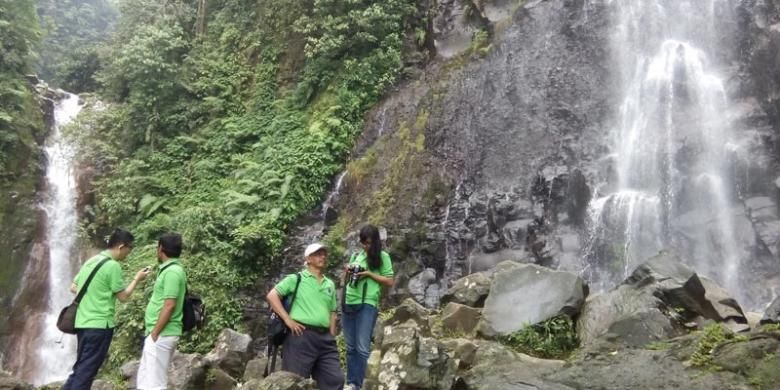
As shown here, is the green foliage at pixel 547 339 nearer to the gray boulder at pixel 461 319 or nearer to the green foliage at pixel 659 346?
the gray boulder at pixel 461 319

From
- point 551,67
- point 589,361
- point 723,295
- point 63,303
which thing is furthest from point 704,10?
point 63,303

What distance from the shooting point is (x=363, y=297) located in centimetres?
570

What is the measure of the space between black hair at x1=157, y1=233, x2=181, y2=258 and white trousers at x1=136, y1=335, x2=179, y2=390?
0.67 m

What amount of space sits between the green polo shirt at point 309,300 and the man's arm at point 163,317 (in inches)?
32.7

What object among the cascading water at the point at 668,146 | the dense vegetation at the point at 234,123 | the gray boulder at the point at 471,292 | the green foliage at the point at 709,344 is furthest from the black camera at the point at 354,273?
the dense vegetation at the point at 234,123

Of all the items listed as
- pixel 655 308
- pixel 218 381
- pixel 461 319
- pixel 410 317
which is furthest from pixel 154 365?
pixel 655 308

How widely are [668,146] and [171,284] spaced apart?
10.2 meters

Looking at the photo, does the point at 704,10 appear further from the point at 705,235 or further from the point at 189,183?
the point at 189,183

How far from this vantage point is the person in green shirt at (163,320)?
4.73m

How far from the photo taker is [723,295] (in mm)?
7340

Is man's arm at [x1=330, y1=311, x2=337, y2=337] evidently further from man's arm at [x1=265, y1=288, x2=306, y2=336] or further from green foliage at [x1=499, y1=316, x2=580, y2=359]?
green foliage at [x1=499, y1=316, x2=580, y2=359]

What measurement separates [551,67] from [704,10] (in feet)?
12.4

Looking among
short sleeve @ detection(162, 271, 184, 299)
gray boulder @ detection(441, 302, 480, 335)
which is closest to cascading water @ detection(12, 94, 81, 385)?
gray boulder @ detection(441, 302, 480, 335)

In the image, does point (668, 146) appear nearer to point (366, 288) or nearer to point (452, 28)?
point (452, 28)
